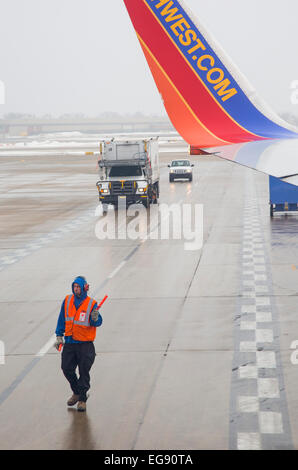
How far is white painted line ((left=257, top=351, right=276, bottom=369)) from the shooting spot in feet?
42.5

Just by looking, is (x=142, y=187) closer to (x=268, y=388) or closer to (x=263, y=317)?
(x=263, y=317)

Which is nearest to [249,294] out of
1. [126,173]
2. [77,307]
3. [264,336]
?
[264,336]

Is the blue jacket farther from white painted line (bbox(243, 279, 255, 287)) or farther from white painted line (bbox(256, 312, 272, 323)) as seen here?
white painted line (bbox(243, 279, 255, 287))

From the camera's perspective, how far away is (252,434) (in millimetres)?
10031

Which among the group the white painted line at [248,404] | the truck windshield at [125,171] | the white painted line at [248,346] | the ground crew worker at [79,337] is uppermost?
the ground crew worker at [79,337]

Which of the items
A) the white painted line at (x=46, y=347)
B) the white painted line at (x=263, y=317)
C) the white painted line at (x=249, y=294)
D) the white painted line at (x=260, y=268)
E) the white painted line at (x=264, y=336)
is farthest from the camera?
the white painted line at (x=260, y=268)

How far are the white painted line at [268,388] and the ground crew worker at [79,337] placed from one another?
2722 millimetres

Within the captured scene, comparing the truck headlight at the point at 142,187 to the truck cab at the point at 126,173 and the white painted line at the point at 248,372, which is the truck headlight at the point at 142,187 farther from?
the white painted line at the point at 248,372

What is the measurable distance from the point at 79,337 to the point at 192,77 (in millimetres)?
4193

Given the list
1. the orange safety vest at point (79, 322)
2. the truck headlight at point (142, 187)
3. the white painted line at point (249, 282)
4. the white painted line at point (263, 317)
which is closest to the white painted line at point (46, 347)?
the orange safety vest at point (79, 322)

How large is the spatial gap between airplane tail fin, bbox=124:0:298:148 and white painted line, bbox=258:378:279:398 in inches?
159

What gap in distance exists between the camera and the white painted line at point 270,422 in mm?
10125

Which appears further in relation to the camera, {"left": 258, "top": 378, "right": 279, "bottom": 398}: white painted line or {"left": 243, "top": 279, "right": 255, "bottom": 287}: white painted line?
{"left": 243, "top": 279, "right": 255, "bottom": 287}: white painted line

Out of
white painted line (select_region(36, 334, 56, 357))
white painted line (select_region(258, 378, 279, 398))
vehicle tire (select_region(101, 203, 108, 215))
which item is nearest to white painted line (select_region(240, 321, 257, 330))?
white painted line (select_region(258, 378, 279, 398))
